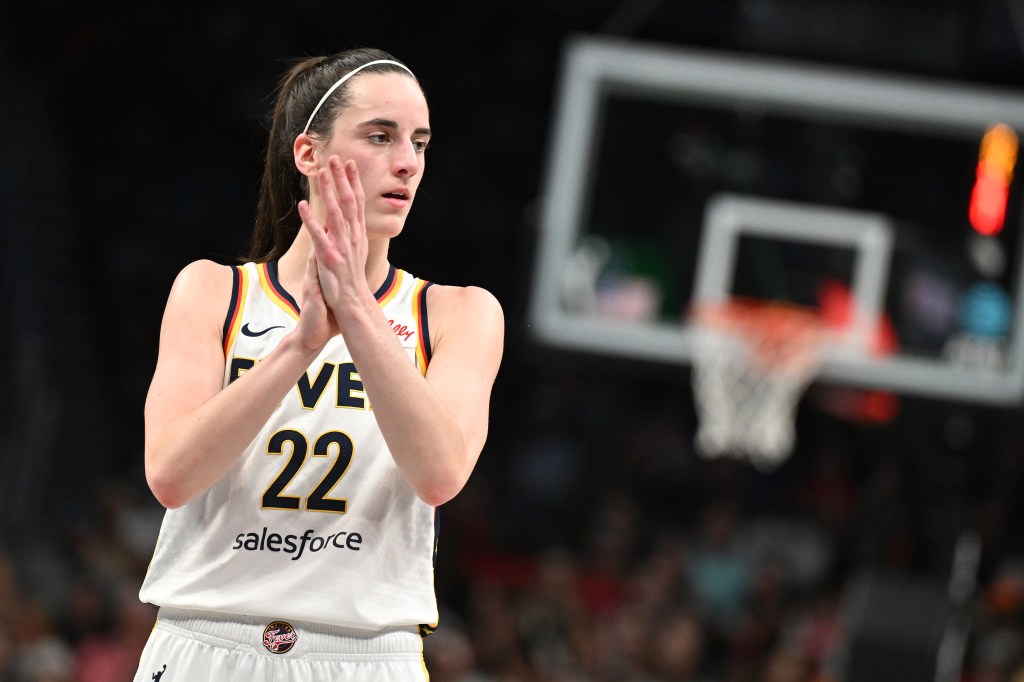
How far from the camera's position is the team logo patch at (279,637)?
2.69m

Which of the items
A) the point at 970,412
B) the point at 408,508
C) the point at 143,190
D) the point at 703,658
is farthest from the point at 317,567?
the point at 143,190

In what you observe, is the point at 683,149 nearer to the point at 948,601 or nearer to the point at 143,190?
the point at 948,601

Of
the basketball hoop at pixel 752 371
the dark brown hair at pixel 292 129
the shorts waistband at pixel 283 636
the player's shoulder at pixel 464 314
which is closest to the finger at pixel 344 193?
the dark brown hair at pixel 292 129

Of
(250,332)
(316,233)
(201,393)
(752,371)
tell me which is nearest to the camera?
(316,233)

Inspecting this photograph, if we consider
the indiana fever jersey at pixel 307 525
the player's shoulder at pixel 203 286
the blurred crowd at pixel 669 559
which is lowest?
the blurred crowd at pixel 669 559

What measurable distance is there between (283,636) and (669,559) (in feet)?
26.8

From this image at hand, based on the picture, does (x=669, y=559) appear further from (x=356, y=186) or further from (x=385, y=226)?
(x=356, y=186)

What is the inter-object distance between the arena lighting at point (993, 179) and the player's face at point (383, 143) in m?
6.56

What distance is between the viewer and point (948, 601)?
873 cm

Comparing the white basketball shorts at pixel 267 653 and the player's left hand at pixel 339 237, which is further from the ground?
the player's left hand at pixel 339 237

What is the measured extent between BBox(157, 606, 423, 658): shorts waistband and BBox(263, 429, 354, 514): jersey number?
0.22m

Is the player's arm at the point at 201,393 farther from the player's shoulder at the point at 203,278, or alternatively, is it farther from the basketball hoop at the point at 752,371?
the basketball hoop at the point at 752,371

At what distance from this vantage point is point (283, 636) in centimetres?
269

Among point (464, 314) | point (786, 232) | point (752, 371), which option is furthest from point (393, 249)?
point (464, 314)
